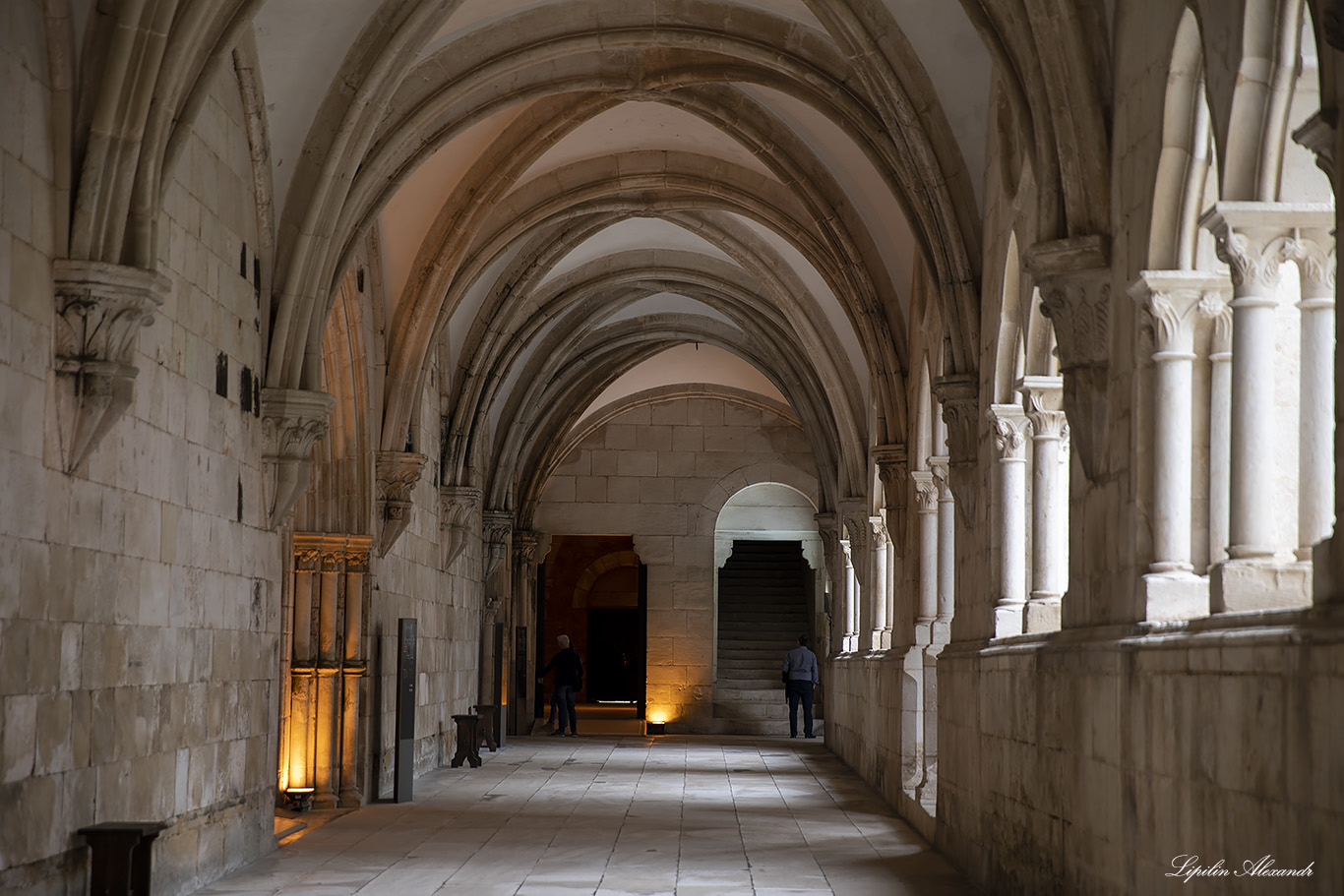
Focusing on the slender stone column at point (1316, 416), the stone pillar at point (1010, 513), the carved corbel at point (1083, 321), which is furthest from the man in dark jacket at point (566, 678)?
the slender stone column at point (1316, 416)

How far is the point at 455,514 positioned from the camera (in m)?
13.9

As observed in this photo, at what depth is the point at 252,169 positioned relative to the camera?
286 inches

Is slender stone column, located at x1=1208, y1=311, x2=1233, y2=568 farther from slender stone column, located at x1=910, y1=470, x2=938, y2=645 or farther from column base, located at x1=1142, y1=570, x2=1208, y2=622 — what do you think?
slender stone column, located at x1=910, y1=470, x2=938, y2=645

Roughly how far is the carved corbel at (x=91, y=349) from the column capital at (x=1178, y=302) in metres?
3.46

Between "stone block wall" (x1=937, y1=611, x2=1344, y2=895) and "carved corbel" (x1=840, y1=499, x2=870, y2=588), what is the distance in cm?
701

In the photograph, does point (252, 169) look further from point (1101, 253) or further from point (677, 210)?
point (677, 210)

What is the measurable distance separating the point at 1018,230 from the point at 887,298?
452 centimetres

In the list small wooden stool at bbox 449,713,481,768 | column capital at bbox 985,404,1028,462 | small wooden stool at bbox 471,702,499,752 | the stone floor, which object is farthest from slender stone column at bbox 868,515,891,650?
column capital at bbox 985,404,1028,462

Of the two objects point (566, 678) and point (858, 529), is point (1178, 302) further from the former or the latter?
point (566, 678)

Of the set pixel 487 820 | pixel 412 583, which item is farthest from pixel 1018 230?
pixel 412 583

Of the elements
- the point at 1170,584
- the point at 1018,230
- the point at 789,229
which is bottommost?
the point at 1170,584

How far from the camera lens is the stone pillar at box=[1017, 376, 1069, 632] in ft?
19.7

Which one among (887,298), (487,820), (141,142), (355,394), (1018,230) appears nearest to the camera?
(141,142)

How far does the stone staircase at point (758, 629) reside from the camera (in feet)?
67.3
